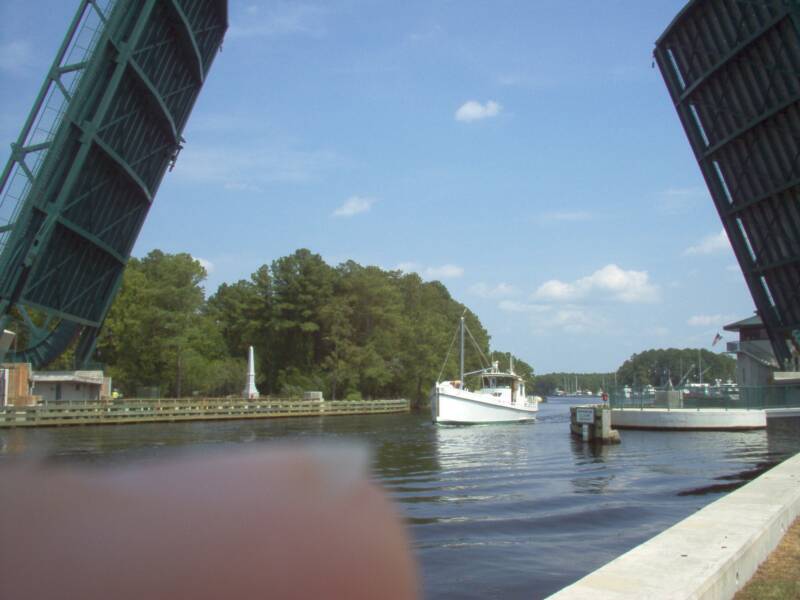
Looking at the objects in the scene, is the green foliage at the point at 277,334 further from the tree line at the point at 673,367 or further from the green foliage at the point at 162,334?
the tree line at the point at 673,367

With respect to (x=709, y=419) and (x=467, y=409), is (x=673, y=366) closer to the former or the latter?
(x=467, y=409)

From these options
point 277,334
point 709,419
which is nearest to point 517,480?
point 709,419

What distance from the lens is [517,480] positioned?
15.6m

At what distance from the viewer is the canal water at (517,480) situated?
8172 mm

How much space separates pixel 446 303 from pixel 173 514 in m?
75.7

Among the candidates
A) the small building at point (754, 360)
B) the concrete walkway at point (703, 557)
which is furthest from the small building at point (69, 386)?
the concrete walkway at point (703, 557)

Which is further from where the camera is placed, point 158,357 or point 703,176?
point 158,357

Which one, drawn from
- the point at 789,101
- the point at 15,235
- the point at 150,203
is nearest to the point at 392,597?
the point at 15,235

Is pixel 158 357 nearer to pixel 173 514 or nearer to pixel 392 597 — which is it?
pixel 173 514

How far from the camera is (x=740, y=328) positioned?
47688mm

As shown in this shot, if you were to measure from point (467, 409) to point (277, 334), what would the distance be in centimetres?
2744

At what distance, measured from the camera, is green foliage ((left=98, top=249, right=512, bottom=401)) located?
166 feet

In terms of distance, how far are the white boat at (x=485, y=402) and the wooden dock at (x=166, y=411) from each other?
12.1m

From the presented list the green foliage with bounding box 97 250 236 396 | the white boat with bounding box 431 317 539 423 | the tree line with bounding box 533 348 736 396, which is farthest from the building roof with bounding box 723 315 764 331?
the tree line with bounding box 533 348 736 396
